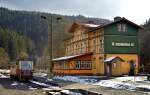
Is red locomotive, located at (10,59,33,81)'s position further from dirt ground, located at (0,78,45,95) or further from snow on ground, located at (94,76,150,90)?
snow on ground, located at (94,76,150,90)

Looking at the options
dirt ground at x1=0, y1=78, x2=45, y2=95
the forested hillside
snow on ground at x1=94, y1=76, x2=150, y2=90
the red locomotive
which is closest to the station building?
the red locomotive

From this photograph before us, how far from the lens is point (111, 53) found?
163ft

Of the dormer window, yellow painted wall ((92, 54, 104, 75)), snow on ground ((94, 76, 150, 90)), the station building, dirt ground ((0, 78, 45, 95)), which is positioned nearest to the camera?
dirt ground ((0, 78, 45, 95))

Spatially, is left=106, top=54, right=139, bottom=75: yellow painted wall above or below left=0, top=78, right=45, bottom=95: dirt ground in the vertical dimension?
above

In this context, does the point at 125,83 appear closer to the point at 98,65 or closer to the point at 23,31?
the point at 98,65

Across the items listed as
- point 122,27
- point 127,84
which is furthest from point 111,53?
point 127,84

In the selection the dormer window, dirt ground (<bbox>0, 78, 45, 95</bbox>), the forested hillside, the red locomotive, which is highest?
the forested hillside

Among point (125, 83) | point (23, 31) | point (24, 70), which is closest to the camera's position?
point (125, 83)

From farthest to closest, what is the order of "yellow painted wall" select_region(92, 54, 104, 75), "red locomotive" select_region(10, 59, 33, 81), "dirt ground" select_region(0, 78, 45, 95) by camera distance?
1. "yellow painted wall" select_region(92, 54, 104, 75)
2. "red locomotive" select_region(10, 59, 33, 81)
3. "dirt ground" select_region(0, 78, 45, 95)

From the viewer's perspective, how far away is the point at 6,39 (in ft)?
477

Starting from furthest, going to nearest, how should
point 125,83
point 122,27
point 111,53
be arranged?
point 122,27
point 111,53
point 125,83

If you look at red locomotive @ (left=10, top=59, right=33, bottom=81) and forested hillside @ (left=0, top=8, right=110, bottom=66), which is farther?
forested hillside @ (left=0, top=8, right=110, bottom=66)

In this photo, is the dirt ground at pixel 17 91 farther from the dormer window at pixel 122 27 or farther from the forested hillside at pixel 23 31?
the forested hillside at pixel 23 31

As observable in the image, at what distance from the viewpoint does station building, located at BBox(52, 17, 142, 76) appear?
49.1 meters
